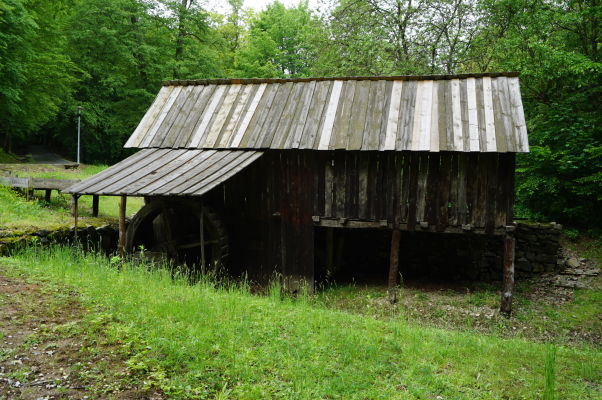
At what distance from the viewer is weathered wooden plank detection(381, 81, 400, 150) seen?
9383 mm

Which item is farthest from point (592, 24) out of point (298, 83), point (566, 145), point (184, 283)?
point (184, 283)

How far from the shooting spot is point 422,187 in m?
9.56

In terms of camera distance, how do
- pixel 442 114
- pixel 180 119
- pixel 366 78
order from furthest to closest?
1. pixel 180 119
2. pixel 366 78
3. pixel 442 114

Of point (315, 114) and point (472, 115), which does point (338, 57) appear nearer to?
point (315, 114)

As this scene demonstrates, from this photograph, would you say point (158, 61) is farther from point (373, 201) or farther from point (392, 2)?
point (373, 201)

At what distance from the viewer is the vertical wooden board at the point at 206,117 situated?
35.8ft

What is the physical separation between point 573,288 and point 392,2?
14.5 metres

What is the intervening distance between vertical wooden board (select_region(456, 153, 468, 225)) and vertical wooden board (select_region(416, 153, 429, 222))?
2.26 feet

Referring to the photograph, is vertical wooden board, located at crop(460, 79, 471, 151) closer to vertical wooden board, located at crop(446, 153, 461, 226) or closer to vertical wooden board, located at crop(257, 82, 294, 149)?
vertical wooden board, located at crop(446, 153, 461, 226)

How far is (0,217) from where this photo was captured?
1010cm

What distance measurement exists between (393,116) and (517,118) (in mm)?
2583

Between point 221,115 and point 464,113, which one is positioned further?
point 221,115

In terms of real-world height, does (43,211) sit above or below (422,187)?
below

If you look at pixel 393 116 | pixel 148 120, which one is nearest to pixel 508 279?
pixel 393 116
